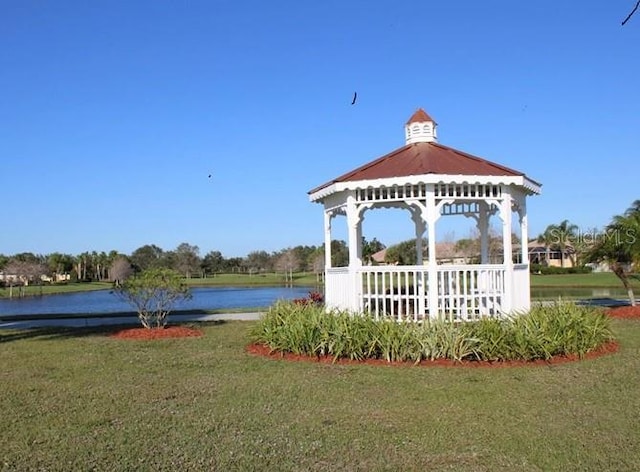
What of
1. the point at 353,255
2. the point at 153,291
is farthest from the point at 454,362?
the point at 153,291

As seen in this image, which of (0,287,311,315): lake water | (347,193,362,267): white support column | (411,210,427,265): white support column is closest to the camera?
(347,193,362,267): white support column

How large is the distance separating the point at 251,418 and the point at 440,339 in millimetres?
3998

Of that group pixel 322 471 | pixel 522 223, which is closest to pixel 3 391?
pixel 322 471

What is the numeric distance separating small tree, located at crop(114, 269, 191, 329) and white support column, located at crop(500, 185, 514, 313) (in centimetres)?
683

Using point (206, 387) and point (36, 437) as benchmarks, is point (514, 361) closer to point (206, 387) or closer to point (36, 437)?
point (206, 387)

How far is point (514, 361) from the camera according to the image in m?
9.16

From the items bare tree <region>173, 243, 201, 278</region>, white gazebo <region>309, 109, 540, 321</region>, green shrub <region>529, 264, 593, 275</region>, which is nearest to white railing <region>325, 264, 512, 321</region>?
white gazebo <region>309, 109, 540, 321</region>

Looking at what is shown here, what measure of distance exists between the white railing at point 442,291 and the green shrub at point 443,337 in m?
1.06

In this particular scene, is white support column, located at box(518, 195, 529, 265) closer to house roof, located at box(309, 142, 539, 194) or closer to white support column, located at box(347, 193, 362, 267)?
house roof, located at box(309, 142, 539, 194)

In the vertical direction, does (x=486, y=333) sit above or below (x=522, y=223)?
below

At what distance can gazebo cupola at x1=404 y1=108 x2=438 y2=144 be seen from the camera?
45.0 feet

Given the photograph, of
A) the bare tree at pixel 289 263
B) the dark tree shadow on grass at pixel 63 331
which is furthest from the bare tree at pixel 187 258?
the dark tree shadow on grass at pixel 63 331

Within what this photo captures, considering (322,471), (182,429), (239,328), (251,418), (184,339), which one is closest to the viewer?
(322,471)

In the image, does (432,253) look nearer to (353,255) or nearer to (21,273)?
(353,255)
